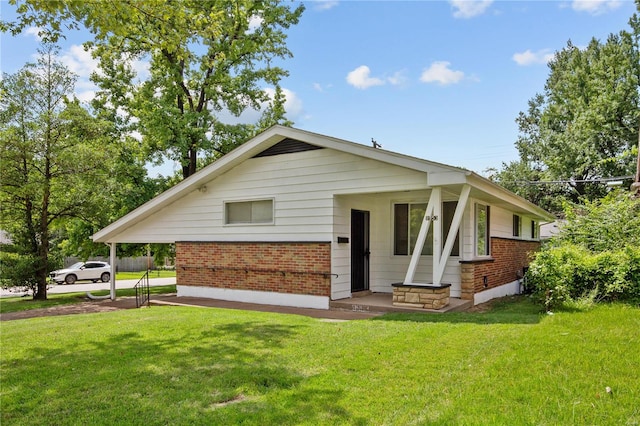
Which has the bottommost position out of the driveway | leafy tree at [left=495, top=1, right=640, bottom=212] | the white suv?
the driveway

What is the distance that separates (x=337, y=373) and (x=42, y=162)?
14.6 m

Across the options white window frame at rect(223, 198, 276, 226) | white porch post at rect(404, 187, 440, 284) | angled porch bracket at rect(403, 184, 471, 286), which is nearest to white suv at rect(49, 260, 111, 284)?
white window frame at rect(223, 198, 276, 226)

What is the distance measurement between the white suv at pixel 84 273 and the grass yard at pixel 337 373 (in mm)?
21238

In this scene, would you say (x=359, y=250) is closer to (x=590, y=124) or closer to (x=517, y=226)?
(x=517, y=226)

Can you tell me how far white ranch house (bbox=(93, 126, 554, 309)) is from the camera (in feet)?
29.5

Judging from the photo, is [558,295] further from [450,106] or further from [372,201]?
[450,106]

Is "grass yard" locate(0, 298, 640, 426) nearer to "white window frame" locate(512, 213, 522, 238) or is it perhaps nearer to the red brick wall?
the red brick wall

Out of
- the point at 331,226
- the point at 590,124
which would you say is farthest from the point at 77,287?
the point at 590,124

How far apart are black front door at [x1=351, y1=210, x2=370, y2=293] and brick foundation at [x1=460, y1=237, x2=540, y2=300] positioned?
2409 millimetres

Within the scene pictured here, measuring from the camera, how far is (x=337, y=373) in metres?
4.57

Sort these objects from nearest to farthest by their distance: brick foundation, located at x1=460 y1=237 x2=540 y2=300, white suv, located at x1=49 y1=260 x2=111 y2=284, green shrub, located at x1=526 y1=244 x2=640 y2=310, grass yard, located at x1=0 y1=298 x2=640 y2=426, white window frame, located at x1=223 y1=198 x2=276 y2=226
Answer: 1. grass yard, located at x1=0 y1=298 x2=640 y2=426
2. green shrub, located at x1=526 y1=244 x2=640 y2=310
3. brick foundation, located at x1=460 y1=237 x2=540 y2=300
4. white window frame, located at x1=223 y1=198 x2=276 y2=226
5. white suv, located at x1=49 y1=260 x2=111 y2=284

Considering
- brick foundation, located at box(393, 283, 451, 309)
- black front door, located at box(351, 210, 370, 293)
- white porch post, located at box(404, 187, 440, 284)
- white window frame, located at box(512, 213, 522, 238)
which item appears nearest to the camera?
brick foundation, located at box(393, 283, 451, 309)

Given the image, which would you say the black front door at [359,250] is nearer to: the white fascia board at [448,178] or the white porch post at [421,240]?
the white porch post at [421,240]

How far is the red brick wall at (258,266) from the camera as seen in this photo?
10.0 meters
